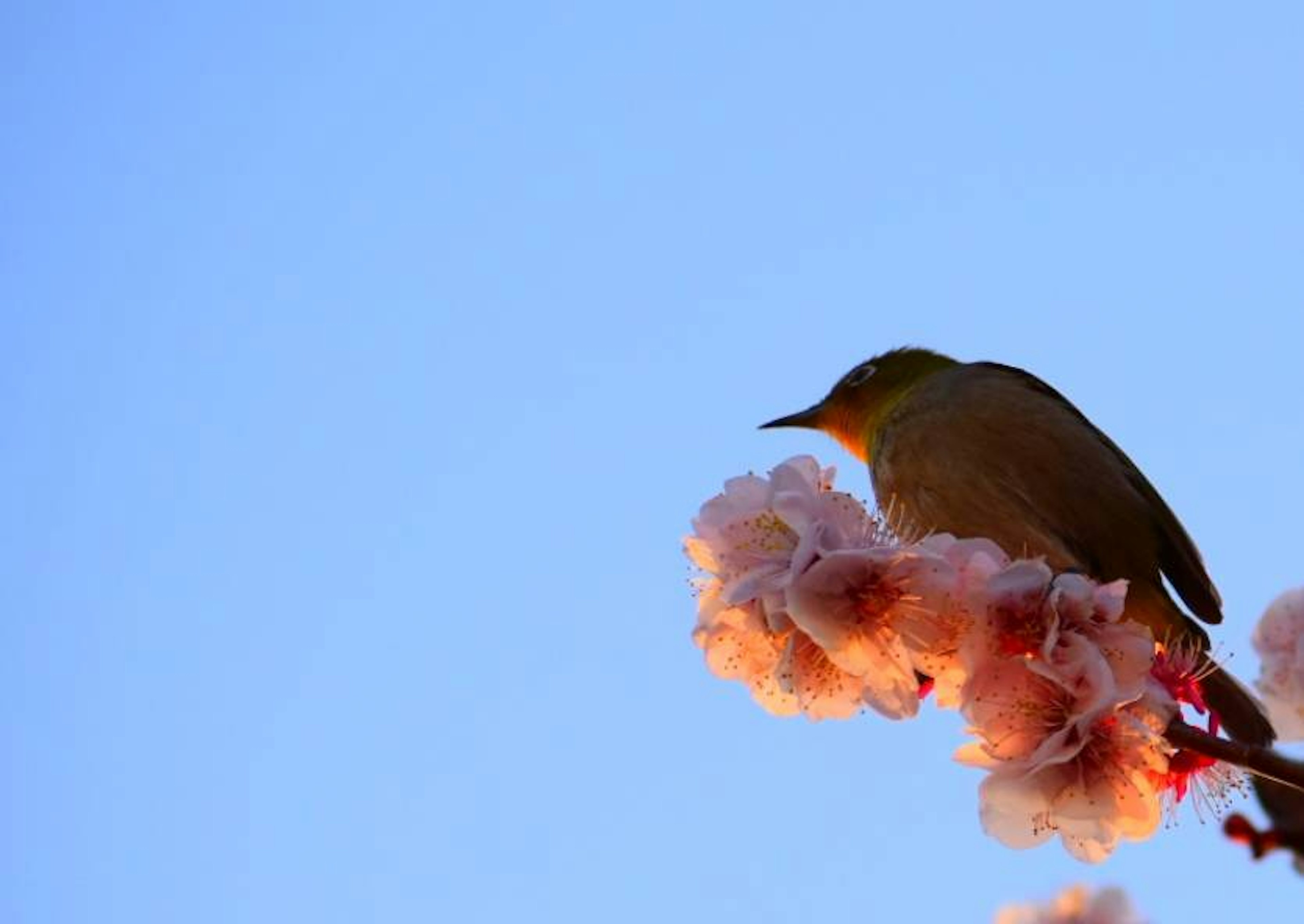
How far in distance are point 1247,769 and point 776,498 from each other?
1.01 meters

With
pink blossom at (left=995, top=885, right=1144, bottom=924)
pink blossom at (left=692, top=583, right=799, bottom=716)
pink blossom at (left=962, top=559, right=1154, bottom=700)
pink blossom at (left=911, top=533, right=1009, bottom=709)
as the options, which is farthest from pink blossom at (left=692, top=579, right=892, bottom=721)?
pink blossom at (left=995, top=885, right=1144, bottom=924)

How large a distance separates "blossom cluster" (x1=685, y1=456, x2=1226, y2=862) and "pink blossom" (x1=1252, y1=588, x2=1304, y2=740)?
1.85 ft

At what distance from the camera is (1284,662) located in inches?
153

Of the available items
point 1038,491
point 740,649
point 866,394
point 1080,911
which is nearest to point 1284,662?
point 1080,911

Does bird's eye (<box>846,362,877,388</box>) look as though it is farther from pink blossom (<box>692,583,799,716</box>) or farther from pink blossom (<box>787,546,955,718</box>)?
pink blossom (<box>787,546,955,718</box>)

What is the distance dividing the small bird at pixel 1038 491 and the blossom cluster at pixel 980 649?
246 centimetres

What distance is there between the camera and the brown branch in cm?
285

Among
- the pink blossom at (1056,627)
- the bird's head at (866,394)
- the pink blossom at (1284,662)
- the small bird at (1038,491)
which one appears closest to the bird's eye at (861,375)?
the bird's head at (866,394)

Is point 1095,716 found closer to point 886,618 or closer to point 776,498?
point 886,618

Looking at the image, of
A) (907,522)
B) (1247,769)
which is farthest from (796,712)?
(907,522)

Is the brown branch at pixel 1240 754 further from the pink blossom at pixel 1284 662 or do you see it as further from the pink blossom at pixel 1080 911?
the pink blossom at pixel 1284 662

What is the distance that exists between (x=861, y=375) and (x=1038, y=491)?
1.88 metres

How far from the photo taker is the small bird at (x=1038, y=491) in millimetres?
6148

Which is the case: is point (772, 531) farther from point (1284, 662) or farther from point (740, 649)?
point (1284, 662)
